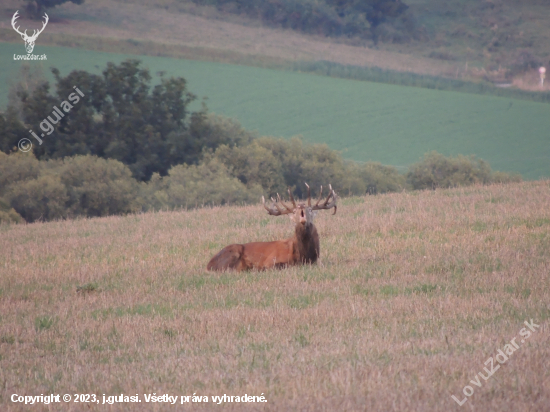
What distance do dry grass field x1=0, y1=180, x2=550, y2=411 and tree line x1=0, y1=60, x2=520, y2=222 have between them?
2393cm

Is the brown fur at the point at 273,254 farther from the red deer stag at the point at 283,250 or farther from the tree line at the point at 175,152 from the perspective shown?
the tree line at the point at 175,152

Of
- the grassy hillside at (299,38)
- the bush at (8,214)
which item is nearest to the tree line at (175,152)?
the bush at (8,214)

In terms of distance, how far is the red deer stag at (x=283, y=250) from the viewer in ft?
→ 39.1

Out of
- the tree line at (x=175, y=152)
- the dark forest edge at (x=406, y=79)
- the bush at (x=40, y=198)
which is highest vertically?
the dark forest edge at (x=406, y=79)

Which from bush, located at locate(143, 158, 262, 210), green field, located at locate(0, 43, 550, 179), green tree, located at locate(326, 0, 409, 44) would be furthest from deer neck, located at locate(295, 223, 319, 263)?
green tree, located at locate(326, 0, 409, 44)

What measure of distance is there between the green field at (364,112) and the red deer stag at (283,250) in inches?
1584

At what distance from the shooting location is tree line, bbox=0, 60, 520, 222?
131 ft

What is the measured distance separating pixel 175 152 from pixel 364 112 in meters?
26.7

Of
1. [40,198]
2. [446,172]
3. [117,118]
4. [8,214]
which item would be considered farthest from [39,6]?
[8,214]

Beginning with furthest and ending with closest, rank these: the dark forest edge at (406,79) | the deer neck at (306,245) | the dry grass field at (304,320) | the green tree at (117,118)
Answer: the dark forest edge at (406,79) < the green tree at (117,118) < the deer neck at (306,245) < the dry grass field at (304,320)

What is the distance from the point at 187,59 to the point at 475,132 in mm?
35181

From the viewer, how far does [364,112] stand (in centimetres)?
6850

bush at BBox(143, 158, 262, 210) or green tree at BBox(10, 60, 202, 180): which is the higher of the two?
green tree at BBox(10, 60, 202, 180)

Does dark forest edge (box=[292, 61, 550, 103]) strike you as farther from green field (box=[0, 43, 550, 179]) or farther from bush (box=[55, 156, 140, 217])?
bush (box=[55, 156, 140, 217])
